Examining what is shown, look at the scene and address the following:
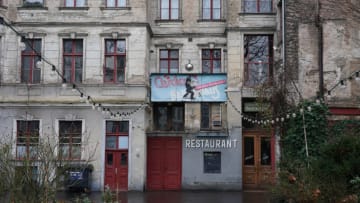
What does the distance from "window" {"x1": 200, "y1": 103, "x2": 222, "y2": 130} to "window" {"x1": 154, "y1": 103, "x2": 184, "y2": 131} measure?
→ 3.87ft

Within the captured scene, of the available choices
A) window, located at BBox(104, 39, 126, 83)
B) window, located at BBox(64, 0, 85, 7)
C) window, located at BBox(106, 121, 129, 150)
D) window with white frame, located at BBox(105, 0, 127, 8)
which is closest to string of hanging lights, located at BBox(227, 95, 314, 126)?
window, located at BBox(106, 121, 129, 150)

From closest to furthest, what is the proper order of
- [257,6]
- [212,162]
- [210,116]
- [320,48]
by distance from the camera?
[320,48] → [212,162] → [257,6] → [210,116]

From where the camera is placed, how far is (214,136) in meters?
24.8

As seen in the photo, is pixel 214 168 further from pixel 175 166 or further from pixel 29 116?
pixel 29 116

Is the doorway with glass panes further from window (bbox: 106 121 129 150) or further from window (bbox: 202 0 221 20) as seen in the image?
window (bbox: 202 0 221 20)

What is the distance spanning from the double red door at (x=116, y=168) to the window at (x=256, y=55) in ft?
24.1

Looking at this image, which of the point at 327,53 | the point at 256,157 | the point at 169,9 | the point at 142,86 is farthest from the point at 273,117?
the point at 169,9

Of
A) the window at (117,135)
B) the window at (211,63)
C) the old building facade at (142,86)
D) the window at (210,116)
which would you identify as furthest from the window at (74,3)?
the window at (210,116)

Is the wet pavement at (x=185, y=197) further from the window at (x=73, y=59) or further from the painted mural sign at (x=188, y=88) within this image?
the window at (x=73, y=59)

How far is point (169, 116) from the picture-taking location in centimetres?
2616

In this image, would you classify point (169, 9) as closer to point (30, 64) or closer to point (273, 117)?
point (30, 64)

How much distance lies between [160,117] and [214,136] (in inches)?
126

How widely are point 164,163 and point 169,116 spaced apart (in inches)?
101

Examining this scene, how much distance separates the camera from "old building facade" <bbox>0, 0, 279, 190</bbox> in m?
24.1
